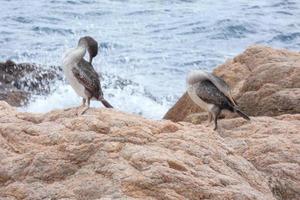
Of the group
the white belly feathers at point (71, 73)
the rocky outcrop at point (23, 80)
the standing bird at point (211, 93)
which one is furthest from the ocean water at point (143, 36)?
the white belly feathers at point (71, 73)

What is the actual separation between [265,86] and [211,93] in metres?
1.52

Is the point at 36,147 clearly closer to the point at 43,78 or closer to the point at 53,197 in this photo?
the point at 53,197

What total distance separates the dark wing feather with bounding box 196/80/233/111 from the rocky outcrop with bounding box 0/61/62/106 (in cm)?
849

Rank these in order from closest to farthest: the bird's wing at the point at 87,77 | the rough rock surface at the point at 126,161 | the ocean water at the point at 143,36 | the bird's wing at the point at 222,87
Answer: the rough rock surface at the point at 126,161 → the bird's wing at the point at 87,77 → the bird's wing at the point at 222,87 → the ocean water at the point at 143,36

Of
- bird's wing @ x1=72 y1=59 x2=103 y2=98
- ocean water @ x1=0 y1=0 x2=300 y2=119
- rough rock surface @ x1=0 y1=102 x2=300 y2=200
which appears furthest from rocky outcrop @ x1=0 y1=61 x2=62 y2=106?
rough rock surface @ x1=0 y1=102 x2=300 y2=200

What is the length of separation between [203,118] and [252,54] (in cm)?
224

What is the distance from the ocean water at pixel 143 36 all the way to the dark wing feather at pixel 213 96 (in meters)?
8.30

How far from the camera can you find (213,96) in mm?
10078

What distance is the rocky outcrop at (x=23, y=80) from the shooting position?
18252 mm

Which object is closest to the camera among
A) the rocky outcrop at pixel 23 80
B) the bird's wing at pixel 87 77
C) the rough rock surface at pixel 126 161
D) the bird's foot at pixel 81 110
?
the rough rock surface at pixel 126 161

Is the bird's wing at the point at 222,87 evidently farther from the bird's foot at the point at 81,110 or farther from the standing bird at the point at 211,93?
the bird's foot at the point at 81,110

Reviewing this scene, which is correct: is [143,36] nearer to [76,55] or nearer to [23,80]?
[23,80]

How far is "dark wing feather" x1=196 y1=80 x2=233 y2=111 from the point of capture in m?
10.1

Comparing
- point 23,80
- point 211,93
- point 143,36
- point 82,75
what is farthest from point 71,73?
point 143,36
